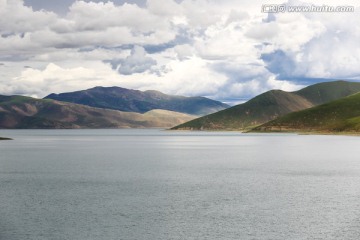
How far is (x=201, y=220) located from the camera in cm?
5050

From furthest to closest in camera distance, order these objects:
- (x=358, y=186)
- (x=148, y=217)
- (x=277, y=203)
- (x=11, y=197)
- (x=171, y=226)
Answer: (x=358, y=186)
(x=11, y=197)
(x=277, y=203)
(x=148, y=217)
(x=171, y=226)

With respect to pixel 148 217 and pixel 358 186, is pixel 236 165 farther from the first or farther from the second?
pixel 148 217

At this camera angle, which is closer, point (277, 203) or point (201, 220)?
point (201, 220)

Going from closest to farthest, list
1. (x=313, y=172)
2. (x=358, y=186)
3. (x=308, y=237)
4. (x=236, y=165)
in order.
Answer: (x=308, y=237)
(x=358, y=186)
(x=313, y=172)
(x=236, y=165)

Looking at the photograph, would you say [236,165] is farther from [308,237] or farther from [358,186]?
[308,237]

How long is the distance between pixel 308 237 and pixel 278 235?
2588mm

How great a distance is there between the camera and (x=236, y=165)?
117625 millimetres

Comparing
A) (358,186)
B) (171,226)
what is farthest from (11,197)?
(358,186)

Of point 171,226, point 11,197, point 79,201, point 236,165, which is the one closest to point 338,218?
point 171,226

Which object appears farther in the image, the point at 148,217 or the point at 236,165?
the point at 236,165

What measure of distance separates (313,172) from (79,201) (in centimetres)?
5394

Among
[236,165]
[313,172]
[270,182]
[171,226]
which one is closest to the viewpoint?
[171,226]

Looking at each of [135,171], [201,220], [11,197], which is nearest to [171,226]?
[201,220]

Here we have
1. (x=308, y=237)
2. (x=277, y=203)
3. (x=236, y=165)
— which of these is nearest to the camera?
(x=308, y=237)
